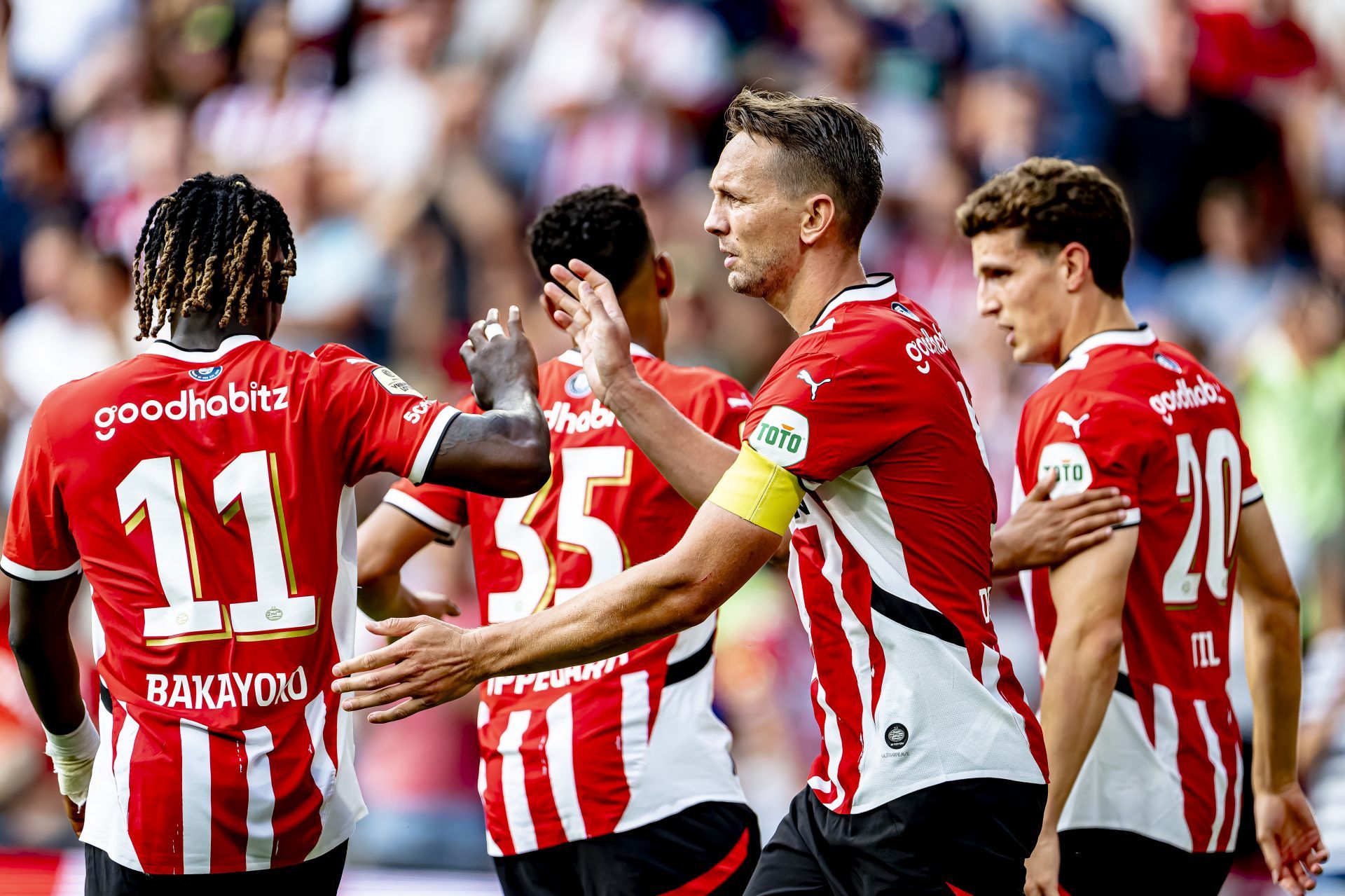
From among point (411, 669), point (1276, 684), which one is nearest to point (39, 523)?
point (411, 669)

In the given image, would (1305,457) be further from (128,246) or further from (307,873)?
(128,246)

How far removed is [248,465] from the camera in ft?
10.7

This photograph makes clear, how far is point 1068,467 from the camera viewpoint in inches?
156

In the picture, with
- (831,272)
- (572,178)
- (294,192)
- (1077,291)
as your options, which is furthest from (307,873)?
(294,192)

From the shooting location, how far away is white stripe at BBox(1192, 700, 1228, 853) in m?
4.07

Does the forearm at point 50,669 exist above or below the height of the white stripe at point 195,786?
above

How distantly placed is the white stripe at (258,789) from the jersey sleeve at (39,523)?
2.07 ft

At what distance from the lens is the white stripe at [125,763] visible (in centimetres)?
333

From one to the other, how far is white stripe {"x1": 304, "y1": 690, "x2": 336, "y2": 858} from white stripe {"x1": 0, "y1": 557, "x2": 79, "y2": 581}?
0.69 meters

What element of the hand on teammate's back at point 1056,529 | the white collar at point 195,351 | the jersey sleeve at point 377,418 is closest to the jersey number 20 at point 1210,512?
the hand on teammate's back at point 1056,529

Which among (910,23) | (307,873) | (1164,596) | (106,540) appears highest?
(910,23)

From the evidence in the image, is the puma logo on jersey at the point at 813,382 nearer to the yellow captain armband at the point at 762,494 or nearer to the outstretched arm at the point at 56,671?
the yellow captain armband at the point at 762,494

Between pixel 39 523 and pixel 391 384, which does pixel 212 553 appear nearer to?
pixel 39 523

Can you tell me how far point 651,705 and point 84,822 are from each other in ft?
4.94
